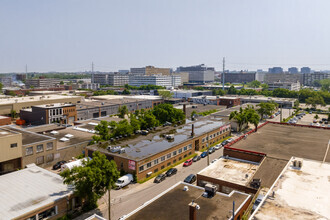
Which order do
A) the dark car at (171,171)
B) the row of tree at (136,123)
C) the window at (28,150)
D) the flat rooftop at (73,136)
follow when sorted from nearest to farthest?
the dark car at (171,171)
the window at (28,150)
the row of tree at (136,123)
the flat rooftop at (73,136)

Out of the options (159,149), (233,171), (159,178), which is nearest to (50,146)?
(159,149)

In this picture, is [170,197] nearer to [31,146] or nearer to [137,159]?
[137,159]

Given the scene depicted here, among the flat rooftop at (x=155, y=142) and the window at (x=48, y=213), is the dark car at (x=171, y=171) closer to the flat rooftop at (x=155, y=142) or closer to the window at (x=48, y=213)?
the flat rooftop at (x=155, y=142)

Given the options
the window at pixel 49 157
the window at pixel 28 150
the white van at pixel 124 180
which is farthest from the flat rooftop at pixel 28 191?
the window at pixel 49 157

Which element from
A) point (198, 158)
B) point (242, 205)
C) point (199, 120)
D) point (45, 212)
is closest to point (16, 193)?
point (45, 212)

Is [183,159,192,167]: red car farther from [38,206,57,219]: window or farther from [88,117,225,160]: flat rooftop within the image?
[38,206,57,219]: window
